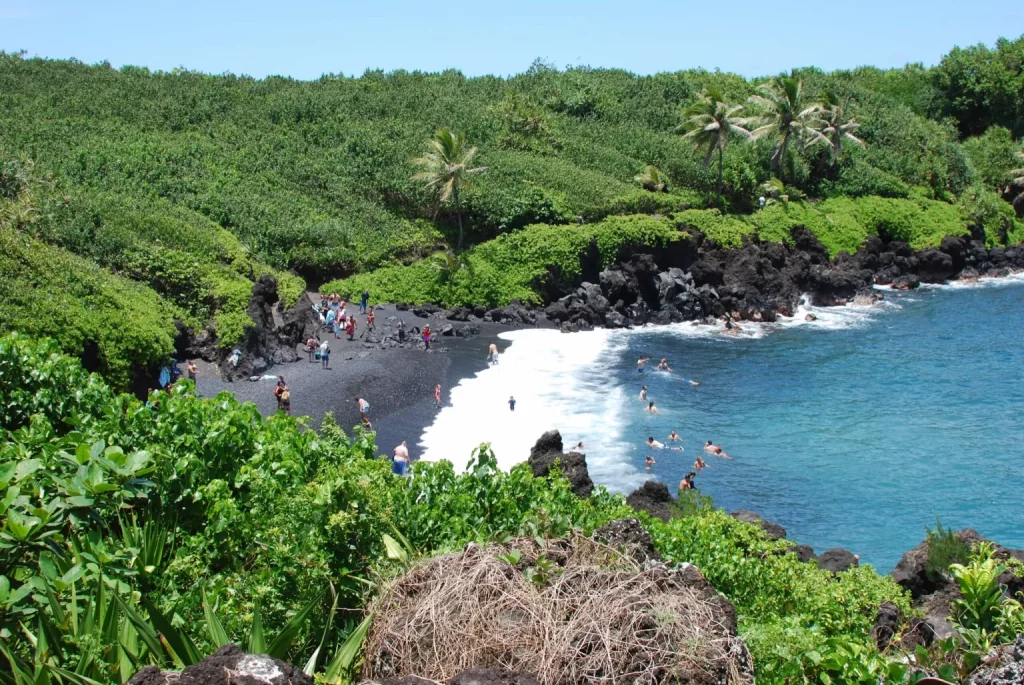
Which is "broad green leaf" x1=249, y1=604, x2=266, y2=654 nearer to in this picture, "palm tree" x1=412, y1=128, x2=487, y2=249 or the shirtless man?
the shirtless man

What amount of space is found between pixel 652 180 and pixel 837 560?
39.1 meters

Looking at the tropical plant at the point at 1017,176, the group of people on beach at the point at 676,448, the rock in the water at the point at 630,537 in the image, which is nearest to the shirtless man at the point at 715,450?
the group of people on beach at the point at 676,448

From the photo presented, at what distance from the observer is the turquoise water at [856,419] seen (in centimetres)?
2745

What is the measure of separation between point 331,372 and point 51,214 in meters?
12.9

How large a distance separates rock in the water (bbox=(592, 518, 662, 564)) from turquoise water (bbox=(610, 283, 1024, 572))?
15030 mm

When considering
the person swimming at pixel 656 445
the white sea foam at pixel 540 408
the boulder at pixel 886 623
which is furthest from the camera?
the person swimming at pixel 656 445

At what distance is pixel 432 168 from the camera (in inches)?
1965

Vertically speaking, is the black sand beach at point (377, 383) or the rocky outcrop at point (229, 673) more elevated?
the rocky outcrop at point (229, 673)

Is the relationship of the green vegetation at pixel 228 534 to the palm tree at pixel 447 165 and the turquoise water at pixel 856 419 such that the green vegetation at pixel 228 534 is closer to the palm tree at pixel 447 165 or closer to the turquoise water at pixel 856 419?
the turquoise water at pixel 856 419

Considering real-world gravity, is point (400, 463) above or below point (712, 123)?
below

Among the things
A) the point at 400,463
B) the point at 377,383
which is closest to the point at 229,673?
the point at 400,463

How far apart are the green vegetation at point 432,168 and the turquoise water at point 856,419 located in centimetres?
Result: 915

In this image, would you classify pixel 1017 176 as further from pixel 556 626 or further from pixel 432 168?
pixel 556 626

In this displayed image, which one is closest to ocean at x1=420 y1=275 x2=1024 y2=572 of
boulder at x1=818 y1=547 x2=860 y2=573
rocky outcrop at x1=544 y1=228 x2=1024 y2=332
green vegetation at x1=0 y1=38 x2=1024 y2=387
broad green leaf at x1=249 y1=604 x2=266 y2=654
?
rocky outcrop at x1=544 y1=228 x2=1024 y2=332
